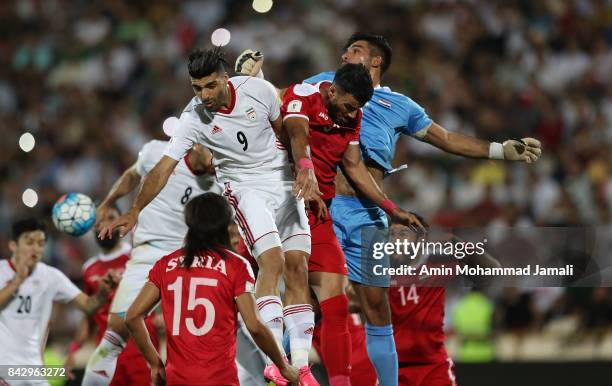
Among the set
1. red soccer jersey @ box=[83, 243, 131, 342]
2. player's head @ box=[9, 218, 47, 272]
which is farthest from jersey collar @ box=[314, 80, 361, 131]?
red soccer jersey @ box=[83, 243, 131, 342]

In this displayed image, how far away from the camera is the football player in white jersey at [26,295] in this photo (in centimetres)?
789

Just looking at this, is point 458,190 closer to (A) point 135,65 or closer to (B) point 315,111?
(A) point 135,65

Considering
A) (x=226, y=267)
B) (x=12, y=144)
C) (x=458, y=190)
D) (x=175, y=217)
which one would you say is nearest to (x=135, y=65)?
(x=12, y=144)

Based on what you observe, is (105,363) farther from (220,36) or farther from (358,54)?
(220,36)

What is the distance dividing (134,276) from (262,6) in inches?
306

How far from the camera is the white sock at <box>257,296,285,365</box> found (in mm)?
6445

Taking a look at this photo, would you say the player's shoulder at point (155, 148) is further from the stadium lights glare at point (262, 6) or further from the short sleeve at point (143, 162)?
the stadium lights glare at point (262, 6)

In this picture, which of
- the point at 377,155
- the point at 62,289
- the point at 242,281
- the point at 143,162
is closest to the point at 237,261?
the point at 242,281

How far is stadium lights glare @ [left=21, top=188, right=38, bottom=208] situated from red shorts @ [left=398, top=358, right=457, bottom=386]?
22.1 ft

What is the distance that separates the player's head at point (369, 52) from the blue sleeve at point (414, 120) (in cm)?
40

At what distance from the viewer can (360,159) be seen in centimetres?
704

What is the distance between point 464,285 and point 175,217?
2.38m

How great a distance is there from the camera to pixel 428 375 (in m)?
7.53

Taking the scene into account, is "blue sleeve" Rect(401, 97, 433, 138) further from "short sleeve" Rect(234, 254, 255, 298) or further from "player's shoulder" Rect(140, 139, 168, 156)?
"short sleeve" Rect(234, 254, 255, 298)
